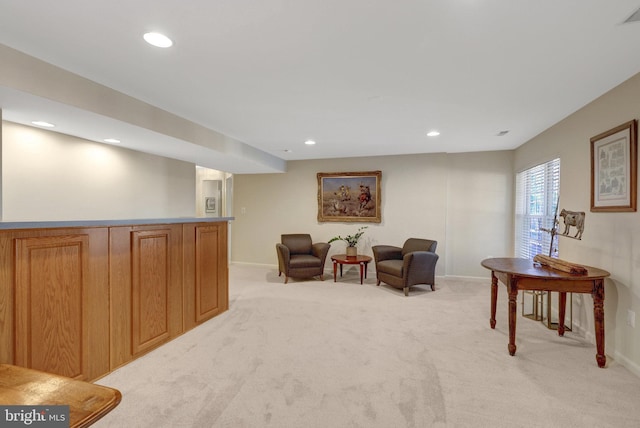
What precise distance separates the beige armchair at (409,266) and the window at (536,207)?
1355 mm

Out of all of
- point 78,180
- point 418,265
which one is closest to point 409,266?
point 418,265

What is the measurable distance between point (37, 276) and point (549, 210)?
5.14 metres

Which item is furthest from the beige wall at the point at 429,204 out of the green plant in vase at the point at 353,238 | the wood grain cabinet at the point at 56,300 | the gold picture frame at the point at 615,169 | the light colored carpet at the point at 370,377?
the wood grain cabinet at the point at 56,300

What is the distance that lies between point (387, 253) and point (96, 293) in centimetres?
404

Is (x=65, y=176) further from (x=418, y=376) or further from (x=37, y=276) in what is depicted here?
(x=418, y=376)

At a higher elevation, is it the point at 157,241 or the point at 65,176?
the point at 65,176

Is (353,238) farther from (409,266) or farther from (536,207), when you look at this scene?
(536,207)

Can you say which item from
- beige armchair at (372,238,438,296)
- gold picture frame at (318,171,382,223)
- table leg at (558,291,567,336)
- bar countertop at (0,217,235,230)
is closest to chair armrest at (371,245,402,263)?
beige armchair at (372,238,438,296)

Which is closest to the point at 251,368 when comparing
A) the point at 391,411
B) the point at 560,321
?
the point at 391,411

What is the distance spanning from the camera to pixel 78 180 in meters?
3.66

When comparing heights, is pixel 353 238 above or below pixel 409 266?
above

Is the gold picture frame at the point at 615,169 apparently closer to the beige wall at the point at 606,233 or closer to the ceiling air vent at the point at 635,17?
the beige wall at the point at 606,233

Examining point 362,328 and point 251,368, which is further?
point 362,328

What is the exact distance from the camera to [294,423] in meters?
1.77
